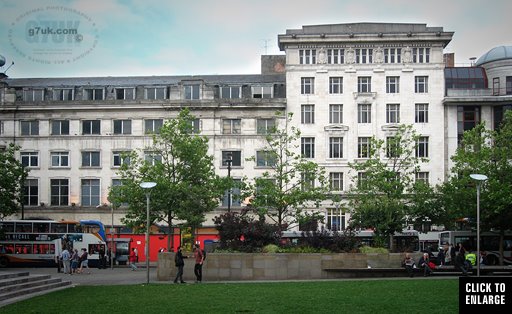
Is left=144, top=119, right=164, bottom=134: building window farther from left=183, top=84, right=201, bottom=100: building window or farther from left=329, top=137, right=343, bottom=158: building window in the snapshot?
left=329, top=137, right=343, bottom=158: building window

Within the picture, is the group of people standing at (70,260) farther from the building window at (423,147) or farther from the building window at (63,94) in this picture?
the building window at (423,147)

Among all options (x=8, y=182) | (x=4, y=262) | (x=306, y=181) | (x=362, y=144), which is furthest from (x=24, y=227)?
(x=362, y=144)

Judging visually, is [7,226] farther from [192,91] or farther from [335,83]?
[335,83]

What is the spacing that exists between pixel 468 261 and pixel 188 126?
83.7 ft

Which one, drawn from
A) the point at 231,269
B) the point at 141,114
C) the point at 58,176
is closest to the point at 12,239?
the point at 58,176

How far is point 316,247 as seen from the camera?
3797 centimetres

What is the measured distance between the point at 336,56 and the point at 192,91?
13551mm

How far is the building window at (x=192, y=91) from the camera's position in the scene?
6994cm

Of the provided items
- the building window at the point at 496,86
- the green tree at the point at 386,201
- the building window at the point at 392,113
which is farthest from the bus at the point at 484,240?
the building window at the point at 496,86

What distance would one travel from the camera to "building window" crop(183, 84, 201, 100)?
69.9 metres

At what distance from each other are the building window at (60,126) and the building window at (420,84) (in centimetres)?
3227

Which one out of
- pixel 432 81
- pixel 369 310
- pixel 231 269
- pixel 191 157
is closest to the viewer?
pixel 369 310

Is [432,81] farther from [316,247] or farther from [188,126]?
[316,247]

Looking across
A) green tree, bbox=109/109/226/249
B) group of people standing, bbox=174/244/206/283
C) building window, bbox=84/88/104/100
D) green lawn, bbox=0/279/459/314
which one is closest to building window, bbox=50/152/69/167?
building window, bbox=84/88/104/100
